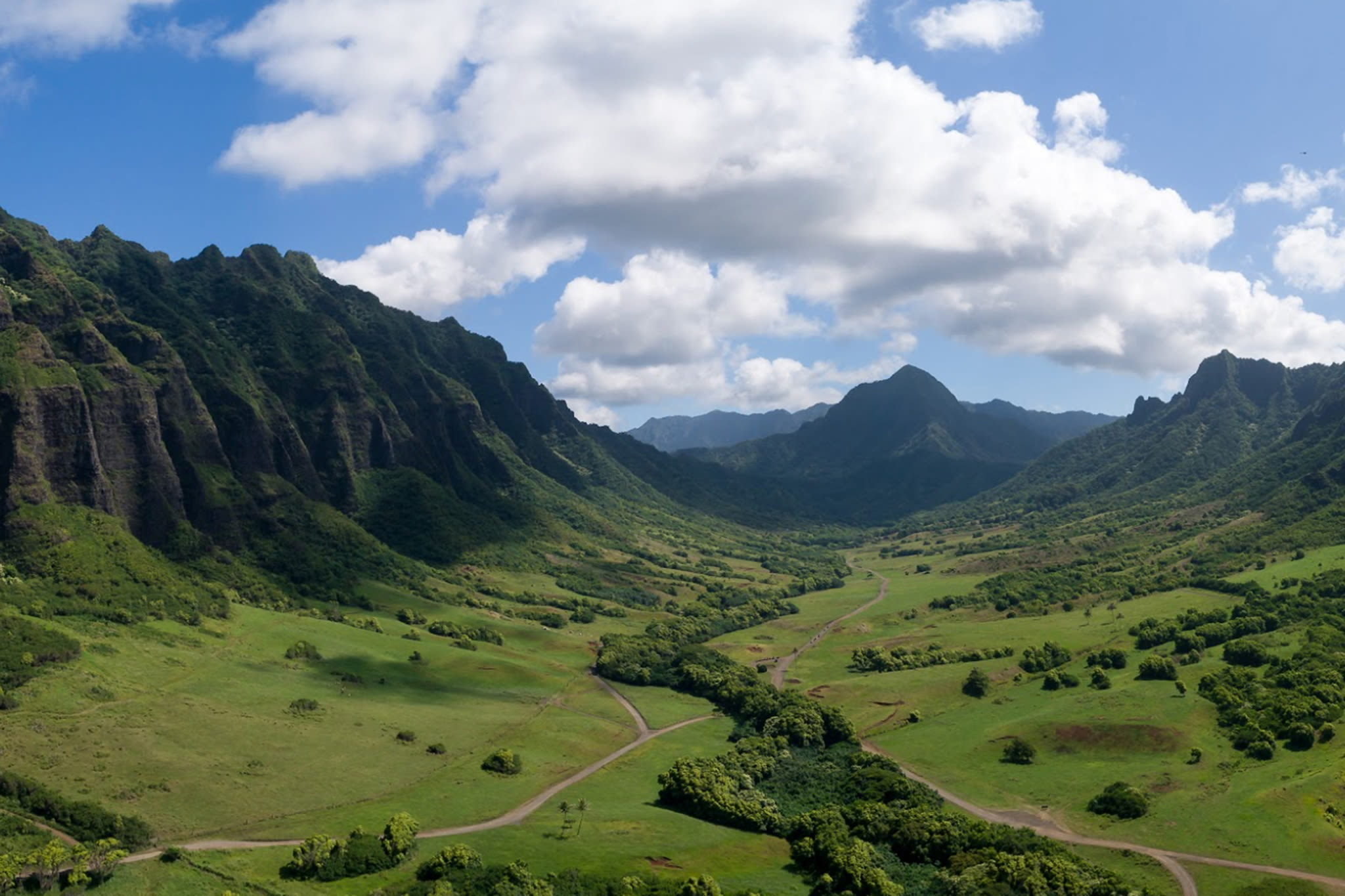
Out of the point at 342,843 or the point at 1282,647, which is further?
the point at 1282,647

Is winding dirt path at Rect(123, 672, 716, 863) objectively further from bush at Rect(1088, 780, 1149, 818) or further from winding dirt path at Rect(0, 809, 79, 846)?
bush at Rect(1088, 780, 1149, 818)

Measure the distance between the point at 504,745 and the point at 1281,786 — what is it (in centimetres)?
12362

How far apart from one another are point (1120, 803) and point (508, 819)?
297 feet

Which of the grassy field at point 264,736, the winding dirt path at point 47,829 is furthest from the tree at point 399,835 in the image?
the winding dirt path at point 47,829

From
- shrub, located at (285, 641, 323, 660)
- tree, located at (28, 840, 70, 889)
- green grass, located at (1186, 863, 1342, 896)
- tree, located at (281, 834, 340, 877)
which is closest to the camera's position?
tree, located at (28, 840, 70, 889)

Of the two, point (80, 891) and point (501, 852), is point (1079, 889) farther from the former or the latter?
point (80, 891)

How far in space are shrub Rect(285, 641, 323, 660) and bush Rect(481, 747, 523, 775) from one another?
211 feet

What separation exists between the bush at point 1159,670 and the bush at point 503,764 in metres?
131

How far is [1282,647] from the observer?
7475 inches

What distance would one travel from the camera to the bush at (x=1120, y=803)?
132 m

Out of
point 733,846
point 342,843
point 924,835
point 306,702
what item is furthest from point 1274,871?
point 306,702

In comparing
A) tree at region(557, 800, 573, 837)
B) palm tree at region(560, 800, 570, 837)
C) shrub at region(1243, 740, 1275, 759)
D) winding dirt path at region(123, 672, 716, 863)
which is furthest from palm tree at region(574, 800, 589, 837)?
shrub at region(1243, 740, 1275, 759)

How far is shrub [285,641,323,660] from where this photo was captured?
194m

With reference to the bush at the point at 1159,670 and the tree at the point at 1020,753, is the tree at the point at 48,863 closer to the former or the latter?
the tree at the point at 1020,753
